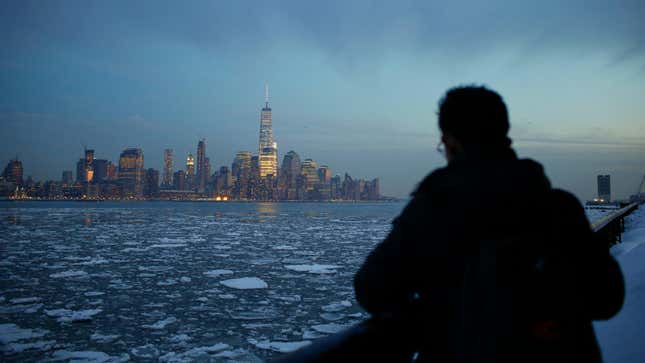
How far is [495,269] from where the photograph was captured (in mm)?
1132

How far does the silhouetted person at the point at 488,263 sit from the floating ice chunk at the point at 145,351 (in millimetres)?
4122

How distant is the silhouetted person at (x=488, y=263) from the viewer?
1.10 m

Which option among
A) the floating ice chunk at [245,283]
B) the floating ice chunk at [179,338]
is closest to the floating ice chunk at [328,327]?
the floating ice chunk at [179,338]

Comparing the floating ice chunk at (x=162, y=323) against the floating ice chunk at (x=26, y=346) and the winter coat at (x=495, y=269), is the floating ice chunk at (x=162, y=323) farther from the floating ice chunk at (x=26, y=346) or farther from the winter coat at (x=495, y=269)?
the winter coat at (x=495, y=269)

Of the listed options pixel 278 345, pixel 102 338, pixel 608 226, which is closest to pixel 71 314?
pixel 102 338

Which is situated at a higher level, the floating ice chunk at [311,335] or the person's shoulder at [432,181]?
the person's shoulder at [432,181]

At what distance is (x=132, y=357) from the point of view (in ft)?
15.1

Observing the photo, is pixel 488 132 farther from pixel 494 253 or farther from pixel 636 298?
pixel 636 298

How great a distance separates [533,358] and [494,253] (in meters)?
0.30

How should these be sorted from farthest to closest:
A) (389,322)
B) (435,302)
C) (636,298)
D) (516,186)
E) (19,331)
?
(19,331), (636,298), (389,322), (435,302), (516,186)

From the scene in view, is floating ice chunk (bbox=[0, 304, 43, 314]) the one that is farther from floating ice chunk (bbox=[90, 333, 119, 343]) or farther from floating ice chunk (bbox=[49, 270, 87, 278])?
floating ice chunk (bbox=[49, 270, 87, 278])

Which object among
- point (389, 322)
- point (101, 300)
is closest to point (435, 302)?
point (389, 322)

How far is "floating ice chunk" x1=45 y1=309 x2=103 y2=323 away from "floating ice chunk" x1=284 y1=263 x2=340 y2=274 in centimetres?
499

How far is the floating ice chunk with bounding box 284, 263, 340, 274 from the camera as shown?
10141 millimetres
